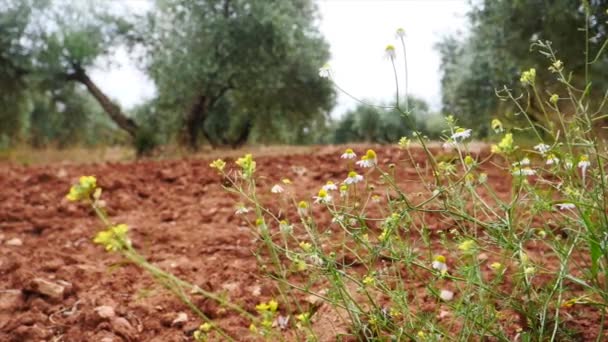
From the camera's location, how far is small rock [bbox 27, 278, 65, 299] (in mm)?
2566

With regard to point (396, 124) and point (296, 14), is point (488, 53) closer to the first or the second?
point (296, 14)

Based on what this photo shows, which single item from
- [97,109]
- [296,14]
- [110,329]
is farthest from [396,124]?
[110,329]

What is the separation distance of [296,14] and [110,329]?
12.6 meters

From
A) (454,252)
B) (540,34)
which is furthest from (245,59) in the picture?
(454,252)

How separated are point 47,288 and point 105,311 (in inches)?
16.6

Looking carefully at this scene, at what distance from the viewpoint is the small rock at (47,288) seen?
2.57 meters

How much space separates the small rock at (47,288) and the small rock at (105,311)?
0.97 ft

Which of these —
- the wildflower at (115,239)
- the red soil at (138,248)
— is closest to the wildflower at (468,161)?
the red soil at (138,248)

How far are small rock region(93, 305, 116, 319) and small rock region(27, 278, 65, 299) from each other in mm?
297

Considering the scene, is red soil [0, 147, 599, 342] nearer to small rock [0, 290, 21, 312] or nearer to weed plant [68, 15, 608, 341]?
small rock [0, 290, 21, 312]

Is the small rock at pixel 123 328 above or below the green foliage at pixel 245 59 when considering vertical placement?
below

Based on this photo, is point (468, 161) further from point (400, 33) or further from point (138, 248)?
→ point (138, 248)

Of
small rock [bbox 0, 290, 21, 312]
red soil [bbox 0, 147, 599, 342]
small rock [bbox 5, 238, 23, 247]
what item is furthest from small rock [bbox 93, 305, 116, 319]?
small rock [bbox 5, 238, 23, 247]

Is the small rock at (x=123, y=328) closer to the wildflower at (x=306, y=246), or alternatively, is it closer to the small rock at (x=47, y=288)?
the small rock at (x=47, y=288)
